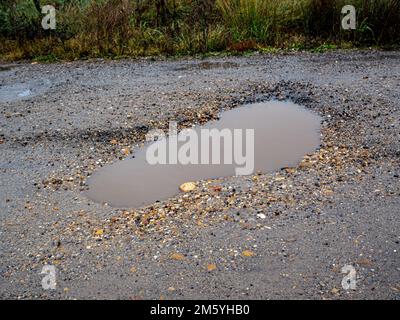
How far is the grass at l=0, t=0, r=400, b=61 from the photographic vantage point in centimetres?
794

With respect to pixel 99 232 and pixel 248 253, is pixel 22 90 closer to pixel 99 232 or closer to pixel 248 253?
pixel 99 232

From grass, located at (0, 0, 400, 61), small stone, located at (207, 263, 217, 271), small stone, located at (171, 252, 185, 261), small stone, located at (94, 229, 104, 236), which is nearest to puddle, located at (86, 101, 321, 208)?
small stone, located at (94, 229, 104, 236)

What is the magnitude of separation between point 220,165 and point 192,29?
14.6 ft

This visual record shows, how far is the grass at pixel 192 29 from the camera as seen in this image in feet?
26.0

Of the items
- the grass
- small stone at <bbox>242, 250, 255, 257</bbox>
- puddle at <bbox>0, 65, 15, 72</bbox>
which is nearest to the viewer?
small stone at <bbox>242, 250, 255, 257</bbox>

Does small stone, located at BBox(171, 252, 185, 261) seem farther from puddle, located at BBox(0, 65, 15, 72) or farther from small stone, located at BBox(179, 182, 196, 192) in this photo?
puddle, located at BBox(0, 65, 15, 72)

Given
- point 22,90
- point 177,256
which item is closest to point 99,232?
point 177,256

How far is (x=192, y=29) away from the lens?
332 inches

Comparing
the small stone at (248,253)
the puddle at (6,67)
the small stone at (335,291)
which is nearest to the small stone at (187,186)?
the small stone at (248,253)

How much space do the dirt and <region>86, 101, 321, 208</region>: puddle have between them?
14 centimetres

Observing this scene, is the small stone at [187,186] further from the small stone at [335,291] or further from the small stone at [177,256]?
the small stone at [335,291]
